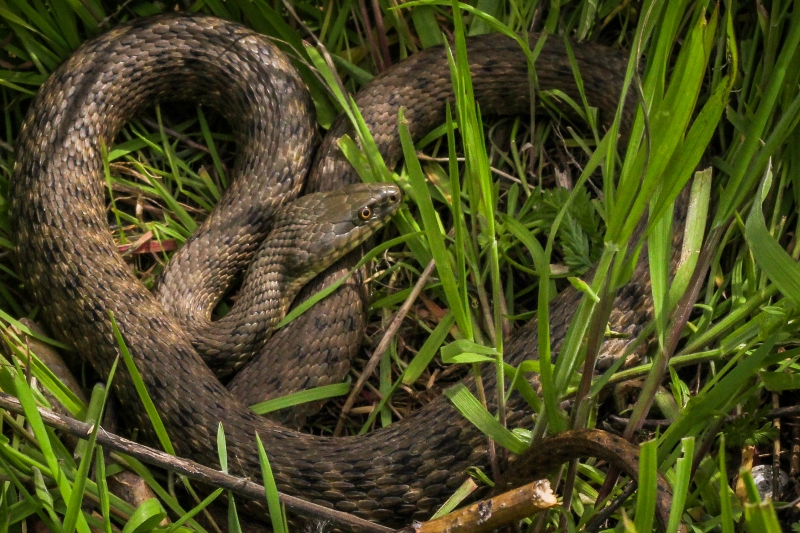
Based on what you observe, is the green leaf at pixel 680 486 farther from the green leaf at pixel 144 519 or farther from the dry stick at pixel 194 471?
the green leaf at pixel 144 519

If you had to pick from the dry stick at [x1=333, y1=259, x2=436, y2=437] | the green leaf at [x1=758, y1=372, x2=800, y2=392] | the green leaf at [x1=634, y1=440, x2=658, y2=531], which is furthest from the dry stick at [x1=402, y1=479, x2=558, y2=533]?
the dry stick at [x1=333, y1=259, x2=436, y2=437]

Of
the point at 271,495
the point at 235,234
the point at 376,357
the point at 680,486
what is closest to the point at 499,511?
the point at 680,486

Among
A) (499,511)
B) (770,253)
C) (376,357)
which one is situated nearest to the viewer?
(770,253)

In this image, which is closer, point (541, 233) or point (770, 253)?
point (770, 253)

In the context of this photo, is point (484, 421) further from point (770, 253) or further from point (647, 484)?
point (770, 253)

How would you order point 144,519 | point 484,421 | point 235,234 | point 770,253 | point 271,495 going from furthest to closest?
point 235,234 < point 144,519 < point 484,421 < point 271,495 < point 770,253

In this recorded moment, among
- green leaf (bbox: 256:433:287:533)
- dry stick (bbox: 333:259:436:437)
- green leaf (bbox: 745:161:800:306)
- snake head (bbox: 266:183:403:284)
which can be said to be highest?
green leaf (bbox: 745:161:800:306)

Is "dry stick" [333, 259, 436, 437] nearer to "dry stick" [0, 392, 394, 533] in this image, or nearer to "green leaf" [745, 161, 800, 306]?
"dry stick" [0, 392, 394, 533]
